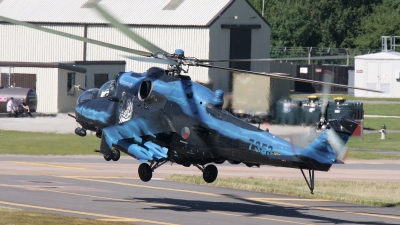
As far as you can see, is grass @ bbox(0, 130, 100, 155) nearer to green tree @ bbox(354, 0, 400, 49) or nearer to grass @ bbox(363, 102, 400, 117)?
grass @ bbox(363, 102, 400, 117)

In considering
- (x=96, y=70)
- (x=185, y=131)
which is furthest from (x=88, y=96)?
(x=96, y=70)

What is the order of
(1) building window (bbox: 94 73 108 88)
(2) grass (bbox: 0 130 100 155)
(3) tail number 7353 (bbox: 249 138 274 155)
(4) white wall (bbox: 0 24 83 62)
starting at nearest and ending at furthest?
(3) tail number 7353 (bbox: 249 138 274 155) < (2) grass (bbox: 0 130 100 155) < (1) building window (bbox: 94 73 108 88) < (4) white wall (bbox: 0 24 83 62)

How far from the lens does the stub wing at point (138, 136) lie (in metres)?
19.8

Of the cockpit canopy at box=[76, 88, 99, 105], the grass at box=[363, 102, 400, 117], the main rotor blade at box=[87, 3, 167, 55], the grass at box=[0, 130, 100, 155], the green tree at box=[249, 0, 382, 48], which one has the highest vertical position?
the green tree at box=[249, 0, 382, 48]

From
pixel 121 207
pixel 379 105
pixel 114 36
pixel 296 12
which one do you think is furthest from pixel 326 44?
pixel 121 207

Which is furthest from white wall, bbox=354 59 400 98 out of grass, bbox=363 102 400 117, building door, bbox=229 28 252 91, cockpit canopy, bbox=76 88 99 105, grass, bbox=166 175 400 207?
cockpit canopy, bbox=76 88 99 105

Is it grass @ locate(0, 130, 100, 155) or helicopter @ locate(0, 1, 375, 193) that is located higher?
helicopter @ locate(0, 1, 375, 193)

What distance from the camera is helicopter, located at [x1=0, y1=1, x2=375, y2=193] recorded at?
18.2 meters

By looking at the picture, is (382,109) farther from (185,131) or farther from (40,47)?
(185,131)

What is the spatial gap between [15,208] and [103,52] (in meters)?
41.0

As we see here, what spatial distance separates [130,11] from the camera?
6284 cm

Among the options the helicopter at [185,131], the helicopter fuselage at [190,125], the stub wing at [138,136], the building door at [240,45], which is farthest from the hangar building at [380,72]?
the stub wing at [138,136]

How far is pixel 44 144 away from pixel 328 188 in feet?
54.3

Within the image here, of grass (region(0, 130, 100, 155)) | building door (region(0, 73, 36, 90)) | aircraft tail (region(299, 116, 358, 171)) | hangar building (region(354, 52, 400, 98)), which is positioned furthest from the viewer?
hangar building (region(354, 52, 400, 98))
